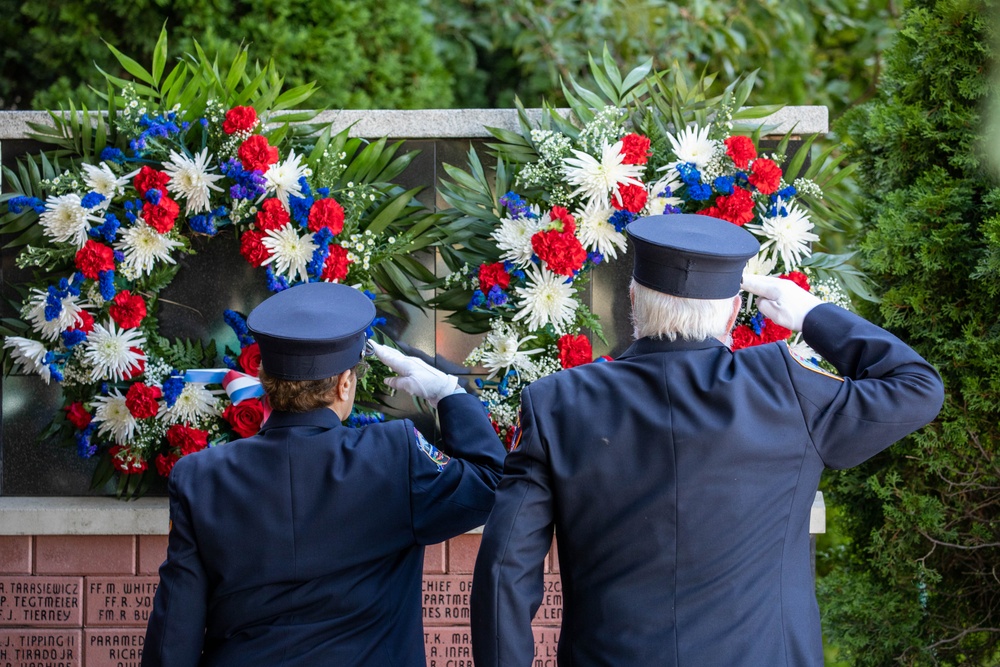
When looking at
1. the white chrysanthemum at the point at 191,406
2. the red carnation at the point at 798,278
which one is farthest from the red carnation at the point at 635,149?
the white chrysanthemum at the point at 191,406

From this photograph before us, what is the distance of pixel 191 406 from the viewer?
326cm

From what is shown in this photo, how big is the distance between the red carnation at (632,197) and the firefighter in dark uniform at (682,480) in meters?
1.16

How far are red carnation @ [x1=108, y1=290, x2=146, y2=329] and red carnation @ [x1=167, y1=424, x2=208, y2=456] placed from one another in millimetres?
380

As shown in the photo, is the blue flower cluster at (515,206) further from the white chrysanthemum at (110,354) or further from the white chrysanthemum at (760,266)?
the white chrysanthemum at (110,354)

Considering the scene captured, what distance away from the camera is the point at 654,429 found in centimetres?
193

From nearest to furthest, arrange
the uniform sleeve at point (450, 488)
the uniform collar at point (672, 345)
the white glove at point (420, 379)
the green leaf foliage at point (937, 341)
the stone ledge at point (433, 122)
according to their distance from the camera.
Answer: the uniform collar at point (672, 345), the uniform sleeve at point (450, 488), the white glove at point (420, 379), the green leaf foliage at point (937, 341), the stone ledge at point (433, 122)

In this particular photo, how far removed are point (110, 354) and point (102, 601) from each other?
2.97ft

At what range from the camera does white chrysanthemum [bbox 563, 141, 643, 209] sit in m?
3.16

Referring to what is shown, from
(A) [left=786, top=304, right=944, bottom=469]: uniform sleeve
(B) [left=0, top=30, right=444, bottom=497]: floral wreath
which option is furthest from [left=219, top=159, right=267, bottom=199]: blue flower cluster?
(A) [left=786, top=304, right=944, bottom=469]: uniform sleeve

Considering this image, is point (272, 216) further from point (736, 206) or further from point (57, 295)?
point (736, 206)

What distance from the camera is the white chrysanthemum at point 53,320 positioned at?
3.24 metres

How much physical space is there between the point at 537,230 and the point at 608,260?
1.09ft

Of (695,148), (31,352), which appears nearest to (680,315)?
(695,148)

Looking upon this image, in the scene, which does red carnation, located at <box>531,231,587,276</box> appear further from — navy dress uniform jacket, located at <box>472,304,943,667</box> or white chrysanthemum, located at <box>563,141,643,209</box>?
navy dress uniform jacket, located at <box>472,304,943,667</box>
